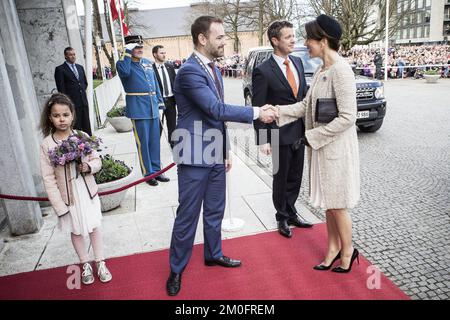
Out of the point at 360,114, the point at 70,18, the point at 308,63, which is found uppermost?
the point at 70,18

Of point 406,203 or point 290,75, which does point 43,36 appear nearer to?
point 290,75

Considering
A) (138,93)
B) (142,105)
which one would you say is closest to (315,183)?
(142,105)

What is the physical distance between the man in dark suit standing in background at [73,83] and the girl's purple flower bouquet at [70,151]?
3.18 m

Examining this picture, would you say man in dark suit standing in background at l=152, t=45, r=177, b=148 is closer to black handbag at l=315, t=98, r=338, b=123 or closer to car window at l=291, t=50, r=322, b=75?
car window at l=291, t=50, r=322, b=75

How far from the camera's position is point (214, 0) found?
45.5 metres

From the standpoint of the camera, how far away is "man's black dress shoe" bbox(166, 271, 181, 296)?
2988mm

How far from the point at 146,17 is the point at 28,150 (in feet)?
239

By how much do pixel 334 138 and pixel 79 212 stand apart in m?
2.23

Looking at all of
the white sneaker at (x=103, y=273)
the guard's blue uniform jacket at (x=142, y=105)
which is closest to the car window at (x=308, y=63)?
the guard's blue uniform jacket at (x=142, y=105)

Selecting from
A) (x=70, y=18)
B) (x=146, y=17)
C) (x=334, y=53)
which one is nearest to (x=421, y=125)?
(x=334, y=53)

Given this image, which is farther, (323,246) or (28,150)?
(28,150)

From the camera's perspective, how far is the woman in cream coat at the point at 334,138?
278cm
